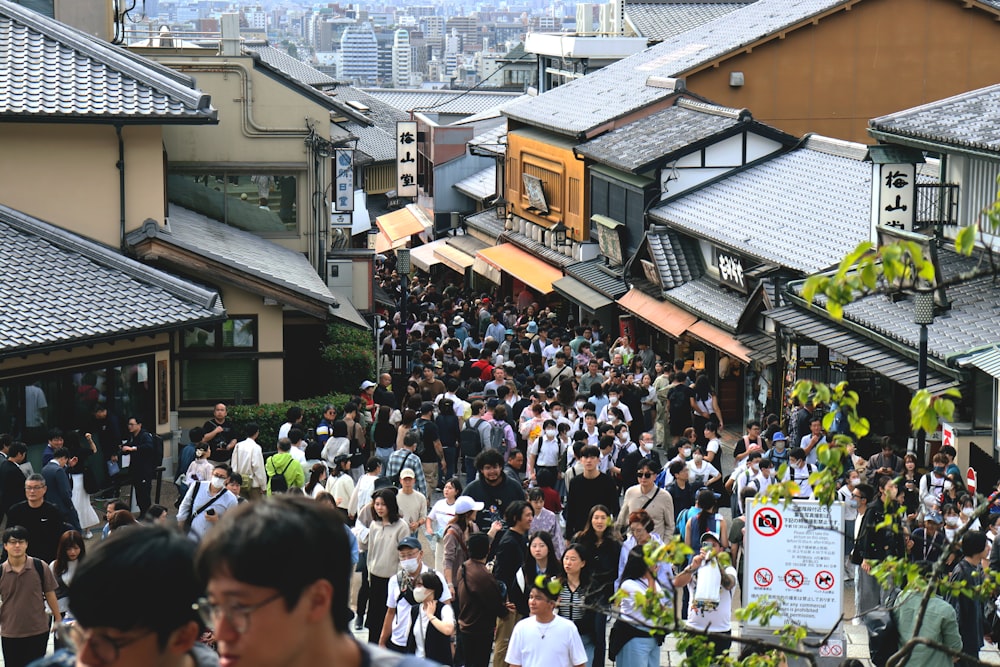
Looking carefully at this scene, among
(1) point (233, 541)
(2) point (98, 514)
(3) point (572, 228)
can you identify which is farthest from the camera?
(3) point (572, 228)

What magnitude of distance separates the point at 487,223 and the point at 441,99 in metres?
34.4

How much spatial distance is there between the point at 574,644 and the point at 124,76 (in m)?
15.3

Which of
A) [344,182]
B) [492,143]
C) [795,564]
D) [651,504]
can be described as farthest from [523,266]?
[795,564]

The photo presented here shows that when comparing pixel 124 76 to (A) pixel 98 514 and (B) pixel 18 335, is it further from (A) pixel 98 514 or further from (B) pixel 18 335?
(A) pixel 98 514

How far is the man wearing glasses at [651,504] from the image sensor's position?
1373 cm

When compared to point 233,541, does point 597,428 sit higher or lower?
lower

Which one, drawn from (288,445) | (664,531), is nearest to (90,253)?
(288,445)

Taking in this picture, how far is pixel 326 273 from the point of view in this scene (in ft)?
93.6

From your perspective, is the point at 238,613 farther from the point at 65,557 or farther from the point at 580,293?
the point at 580,293

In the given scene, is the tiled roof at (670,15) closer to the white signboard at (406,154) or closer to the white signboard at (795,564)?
the white signboard at (406,154)

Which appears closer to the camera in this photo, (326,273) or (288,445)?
(288,445)

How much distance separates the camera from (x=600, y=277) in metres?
31.8

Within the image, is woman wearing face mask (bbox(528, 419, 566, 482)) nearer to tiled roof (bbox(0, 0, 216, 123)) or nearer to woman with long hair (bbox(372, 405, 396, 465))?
woman with long hair (bbox(372, 405, 396, 465))

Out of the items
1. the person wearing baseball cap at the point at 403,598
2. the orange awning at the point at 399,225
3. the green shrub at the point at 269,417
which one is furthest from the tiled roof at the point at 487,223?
the person wearing baseball cap at the point at 403,598
